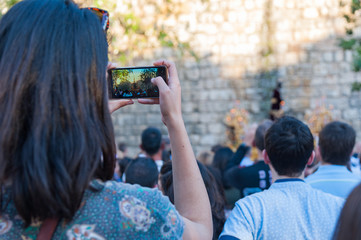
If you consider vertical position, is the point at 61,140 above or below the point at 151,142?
above

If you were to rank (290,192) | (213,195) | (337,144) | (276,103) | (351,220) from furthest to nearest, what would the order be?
(276,103) < (337,144) < (213,195) < (290,192) < (351,220)

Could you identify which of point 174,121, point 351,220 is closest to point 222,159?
point 174,121

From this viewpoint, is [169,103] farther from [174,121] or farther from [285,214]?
[285,214]

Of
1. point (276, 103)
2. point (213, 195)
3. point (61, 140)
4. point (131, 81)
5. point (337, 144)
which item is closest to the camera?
point (61, 140)

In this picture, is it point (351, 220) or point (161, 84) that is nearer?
point (351, 220)

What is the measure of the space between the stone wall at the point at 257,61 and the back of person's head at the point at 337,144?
30.8 ft

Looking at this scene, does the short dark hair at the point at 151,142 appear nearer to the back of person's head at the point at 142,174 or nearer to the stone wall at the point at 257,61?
the back of person's head at the point at 142,174

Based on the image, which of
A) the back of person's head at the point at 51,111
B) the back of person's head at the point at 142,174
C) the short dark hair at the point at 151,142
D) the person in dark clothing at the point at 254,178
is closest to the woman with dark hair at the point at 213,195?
the back of person's head at the point at 142,174

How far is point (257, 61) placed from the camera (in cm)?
1345

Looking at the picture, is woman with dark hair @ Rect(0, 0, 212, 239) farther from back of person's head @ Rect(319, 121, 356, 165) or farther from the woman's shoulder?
back of person's head @ Rect(319, 121, 356, 165)

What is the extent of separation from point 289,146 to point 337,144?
51.4 inches

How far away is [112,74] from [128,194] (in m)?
0.62

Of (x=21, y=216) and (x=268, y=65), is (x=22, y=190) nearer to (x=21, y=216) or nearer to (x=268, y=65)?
(x=21, y=216)

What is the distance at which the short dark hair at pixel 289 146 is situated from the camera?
8.83 feet
